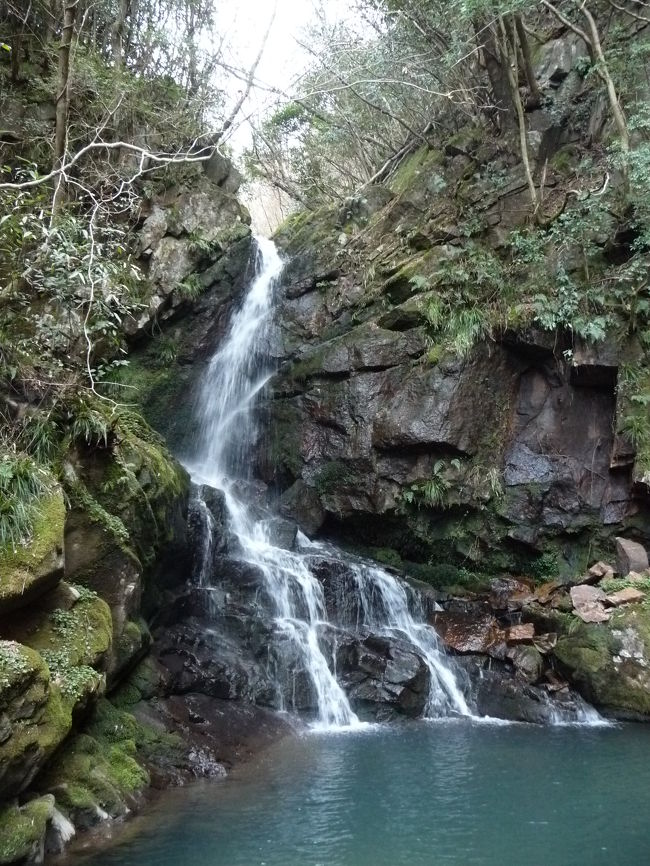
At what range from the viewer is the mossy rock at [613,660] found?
9453 millimetres

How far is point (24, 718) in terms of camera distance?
5.62m

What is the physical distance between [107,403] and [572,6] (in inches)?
525

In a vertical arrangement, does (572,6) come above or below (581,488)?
above

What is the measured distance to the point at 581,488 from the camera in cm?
1252

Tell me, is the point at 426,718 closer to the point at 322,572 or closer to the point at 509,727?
the point at 509,727

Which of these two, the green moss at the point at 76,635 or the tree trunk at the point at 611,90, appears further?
the tree trunk at the point at 611,90

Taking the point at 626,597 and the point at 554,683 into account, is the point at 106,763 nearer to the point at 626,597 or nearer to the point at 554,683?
the point at 554,683

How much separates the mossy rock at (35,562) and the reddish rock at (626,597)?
8.23m

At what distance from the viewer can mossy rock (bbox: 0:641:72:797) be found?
5383 millimetres

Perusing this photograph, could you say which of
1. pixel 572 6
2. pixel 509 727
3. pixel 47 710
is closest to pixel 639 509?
pixel 509 727

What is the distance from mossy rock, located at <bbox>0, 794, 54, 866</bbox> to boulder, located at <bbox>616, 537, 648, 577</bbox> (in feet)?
30.8

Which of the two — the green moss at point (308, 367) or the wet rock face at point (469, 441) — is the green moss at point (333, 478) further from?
the green moss at point (308, 367)

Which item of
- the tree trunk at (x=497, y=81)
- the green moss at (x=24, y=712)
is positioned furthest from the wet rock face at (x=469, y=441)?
the green moss at (x=24, y=712)

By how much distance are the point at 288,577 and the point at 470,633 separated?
3.27 metres
